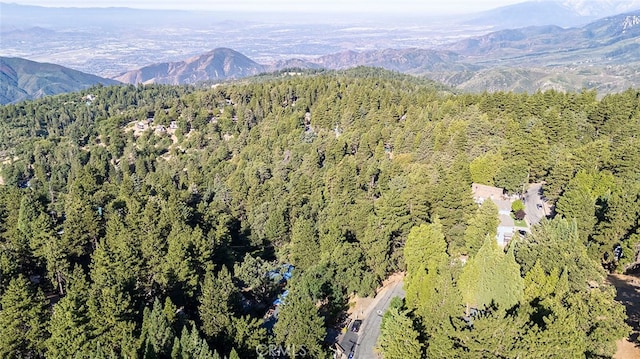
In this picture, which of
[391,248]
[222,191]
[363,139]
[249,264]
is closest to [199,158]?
[222,191]

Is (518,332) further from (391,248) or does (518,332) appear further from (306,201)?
(306,201)

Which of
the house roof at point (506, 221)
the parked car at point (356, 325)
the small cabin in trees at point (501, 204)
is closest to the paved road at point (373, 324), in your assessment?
the parked car at point (356, 325)

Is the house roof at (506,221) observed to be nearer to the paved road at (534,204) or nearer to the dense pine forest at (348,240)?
the dense pine forest at (348,240)

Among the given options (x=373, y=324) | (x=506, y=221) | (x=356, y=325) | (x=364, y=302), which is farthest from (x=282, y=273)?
(x=506, y=221)

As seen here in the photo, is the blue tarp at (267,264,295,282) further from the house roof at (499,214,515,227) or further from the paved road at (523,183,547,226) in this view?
the paved road at (523,183,547,226)

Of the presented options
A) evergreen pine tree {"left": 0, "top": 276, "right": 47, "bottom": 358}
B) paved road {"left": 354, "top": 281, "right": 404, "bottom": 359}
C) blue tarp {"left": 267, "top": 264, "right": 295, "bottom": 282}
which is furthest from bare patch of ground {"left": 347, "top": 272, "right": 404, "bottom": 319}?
evergreen pine tree {"left": 0, "top": 276, "right": 47, "bottom": 358}
